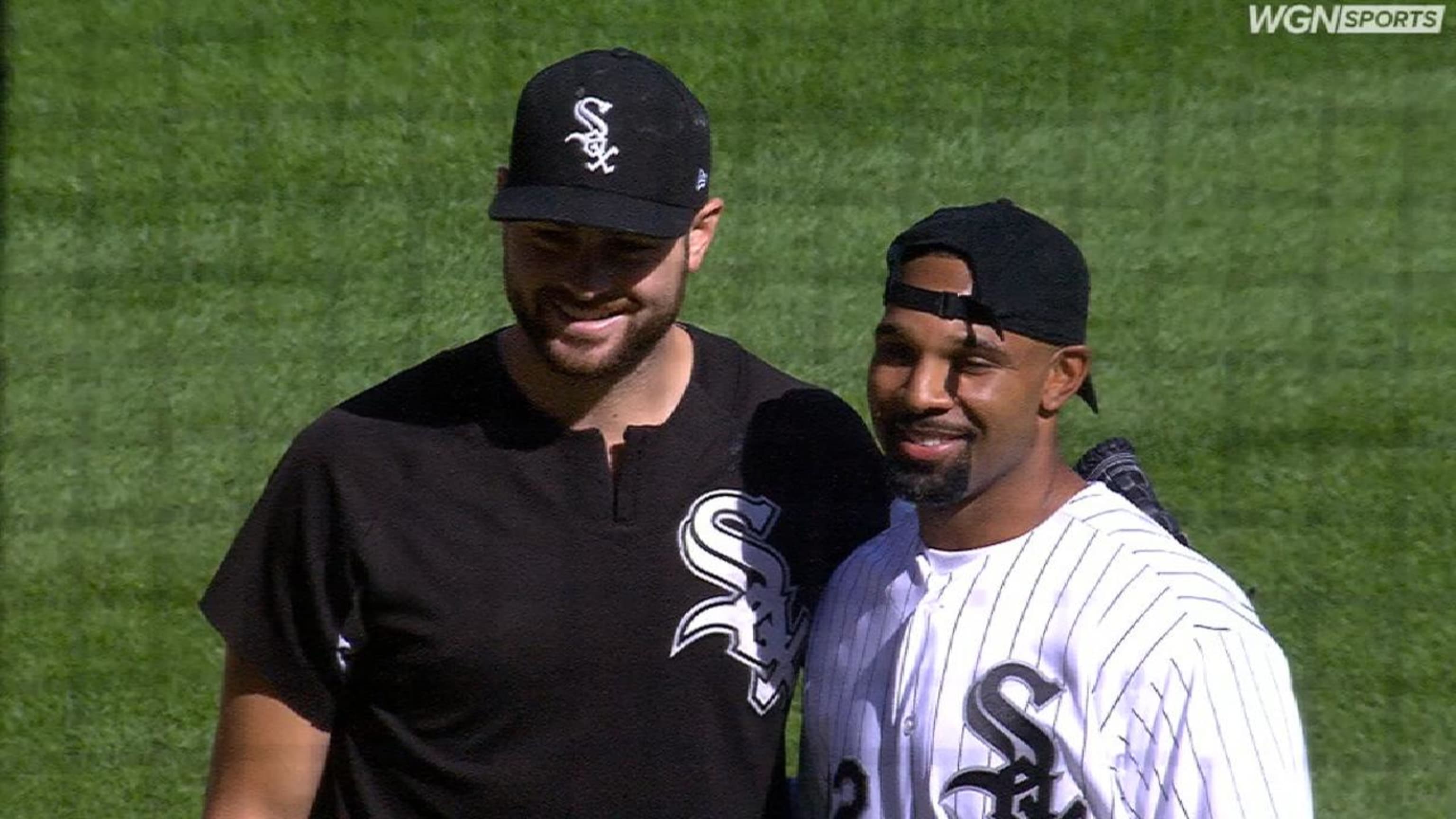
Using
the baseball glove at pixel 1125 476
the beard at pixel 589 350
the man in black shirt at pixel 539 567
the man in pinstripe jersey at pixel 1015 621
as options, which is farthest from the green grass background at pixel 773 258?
the beard at pixel 589 350

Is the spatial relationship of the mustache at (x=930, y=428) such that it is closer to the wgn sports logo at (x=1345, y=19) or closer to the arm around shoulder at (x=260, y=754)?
the arm around shoulder at (x=260, y=754)

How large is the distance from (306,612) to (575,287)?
0.54 metres

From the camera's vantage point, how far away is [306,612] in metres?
2.85

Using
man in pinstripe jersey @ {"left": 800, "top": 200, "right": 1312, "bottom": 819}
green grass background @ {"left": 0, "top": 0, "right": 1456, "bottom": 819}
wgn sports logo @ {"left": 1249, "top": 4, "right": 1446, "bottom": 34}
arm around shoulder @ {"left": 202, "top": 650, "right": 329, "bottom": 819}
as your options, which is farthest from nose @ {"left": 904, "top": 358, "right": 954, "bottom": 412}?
wgn sports logo @ {"left": 1249, "top": 4, "right": 1446, "bottom": 34}

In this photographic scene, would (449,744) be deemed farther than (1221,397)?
No

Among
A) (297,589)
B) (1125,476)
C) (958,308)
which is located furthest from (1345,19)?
(297,589)

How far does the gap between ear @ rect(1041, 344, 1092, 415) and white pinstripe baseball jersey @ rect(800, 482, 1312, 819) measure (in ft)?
0.42

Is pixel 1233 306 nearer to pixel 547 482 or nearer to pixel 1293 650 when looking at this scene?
pixel 1293 650

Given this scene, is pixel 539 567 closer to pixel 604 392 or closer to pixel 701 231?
pixel 604 392

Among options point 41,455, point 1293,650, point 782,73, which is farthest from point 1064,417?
point 41,455

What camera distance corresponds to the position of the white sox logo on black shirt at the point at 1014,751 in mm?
2713

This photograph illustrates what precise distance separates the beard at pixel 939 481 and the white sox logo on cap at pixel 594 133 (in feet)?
1.82

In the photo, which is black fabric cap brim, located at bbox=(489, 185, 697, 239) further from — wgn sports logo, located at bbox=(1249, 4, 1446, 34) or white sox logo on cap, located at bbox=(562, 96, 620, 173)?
wgn sports logo, located at bbox=(1249, 4, 1446, 34)

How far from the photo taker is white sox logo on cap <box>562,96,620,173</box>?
9.41 feet
